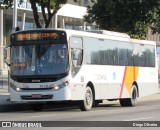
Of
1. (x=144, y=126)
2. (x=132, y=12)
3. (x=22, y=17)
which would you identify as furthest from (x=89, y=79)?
(x=22, y=17)

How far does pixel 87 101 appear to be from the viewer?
23422mm

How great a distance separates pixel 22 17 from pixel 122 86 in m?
38.5

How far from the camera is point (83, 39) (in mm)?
23438

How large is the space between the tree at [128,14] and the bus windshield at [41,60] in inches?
540

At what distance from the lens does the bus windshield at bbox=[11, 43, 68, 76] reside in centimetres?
2205

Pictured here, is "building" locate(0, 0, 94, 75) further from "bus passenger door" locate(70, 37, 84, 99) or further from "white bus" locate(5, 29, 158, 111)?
"bus passenger door" locate(70, 37, 84, 99)

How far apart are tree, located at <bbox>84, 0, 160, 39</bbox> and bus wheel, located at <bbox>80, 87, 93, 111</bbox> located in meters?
12.8

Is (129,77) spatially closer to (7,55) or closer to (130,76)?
(130,76)

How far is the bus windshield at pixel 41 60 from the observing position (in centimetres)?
2205

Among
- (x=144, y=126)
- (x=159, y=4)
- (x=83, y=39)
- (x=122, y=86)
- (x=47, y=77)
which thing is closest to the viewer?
(x=144, y=126)

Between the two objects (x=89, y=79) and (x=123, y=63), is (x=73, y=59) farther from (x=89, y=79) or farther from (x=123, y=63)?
(x=123, y=63)

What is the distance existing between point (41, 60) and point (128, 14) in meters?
14.6

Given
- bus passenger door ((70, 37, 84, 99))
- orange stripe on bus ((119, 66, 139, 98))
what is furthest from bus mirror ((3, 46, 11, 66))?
orange stripe on bus ((119, 66, 139, 98))

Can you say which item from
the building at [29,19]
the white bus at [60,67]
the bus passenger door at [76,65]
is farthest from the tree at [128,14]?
the building at [29,19]
